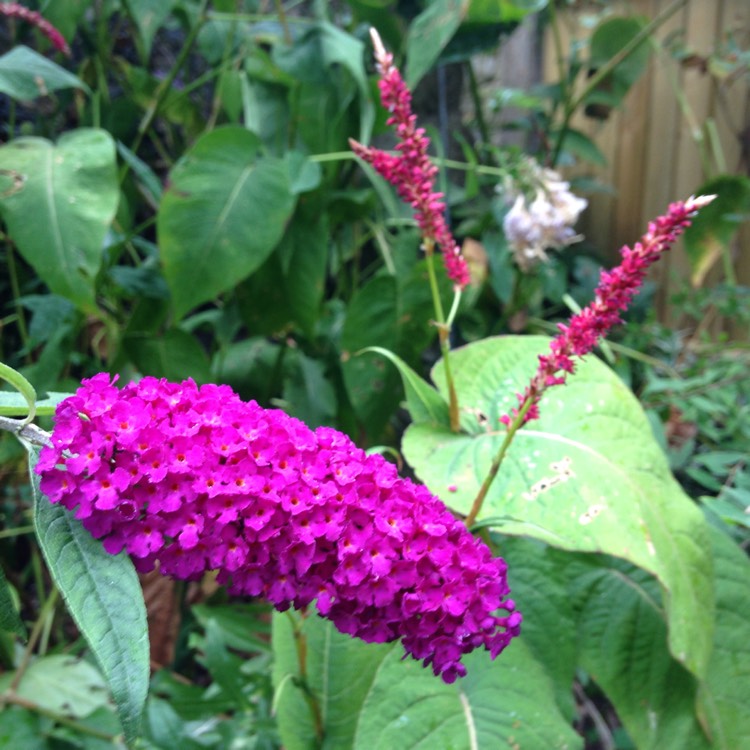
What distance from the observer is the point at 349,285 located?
187 cm

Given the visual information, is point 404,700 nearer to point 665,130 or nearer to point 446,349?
point 446,349

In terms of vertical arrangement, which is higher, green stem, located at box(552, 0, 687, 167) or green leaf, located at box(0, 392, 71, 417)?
A: green stem, located at box(552, 0, 687, 167)

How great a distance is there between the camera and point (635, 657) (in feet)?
2.72

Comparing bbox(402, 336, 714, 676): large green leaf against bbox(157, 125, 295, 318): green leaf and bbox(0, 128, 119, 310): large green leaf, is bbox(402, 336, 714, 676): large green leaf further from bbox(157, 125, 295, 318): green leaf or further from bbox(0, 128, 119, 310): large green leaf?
bbox(0, 128, 119, 310): large green leaf

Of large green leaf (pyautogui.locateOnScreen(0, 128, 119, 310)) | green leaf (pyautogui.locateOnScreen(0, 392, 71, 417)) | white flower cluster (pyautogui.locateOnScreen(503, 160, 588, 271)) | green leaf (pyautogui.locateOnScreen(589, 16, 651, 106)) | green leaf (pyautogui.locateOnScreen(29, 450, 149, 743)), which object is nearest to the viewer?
green leaf (pyautogui.locateOnScreen(29, 450, 149, 743))

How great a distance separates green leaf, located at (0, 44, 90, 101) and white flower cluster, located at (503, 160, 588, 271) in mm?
837

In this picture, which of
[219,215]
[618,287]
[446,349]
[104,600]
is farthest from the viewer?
[219,215]

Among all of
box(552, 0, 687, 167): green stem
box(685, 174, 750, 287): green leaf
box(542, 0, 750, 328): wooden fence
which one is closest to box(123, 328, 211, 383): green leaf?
box(552, 0, 687, 167): green stem

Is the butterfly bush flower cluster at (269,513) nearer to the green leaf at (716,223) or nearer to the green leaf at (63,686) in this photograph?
the green leaf at (63,686)

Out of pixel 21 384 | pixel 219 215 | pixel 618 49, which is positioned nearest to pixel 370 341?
pixel 219 215

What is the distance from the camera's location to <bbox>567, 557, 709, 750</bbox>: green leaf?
79 cm

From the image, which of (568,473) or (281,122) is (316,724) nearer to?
(568,473)

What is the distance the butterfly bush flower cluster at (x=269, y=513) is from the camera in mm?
462

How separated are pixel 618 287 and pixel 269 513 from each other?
0.30 metres
